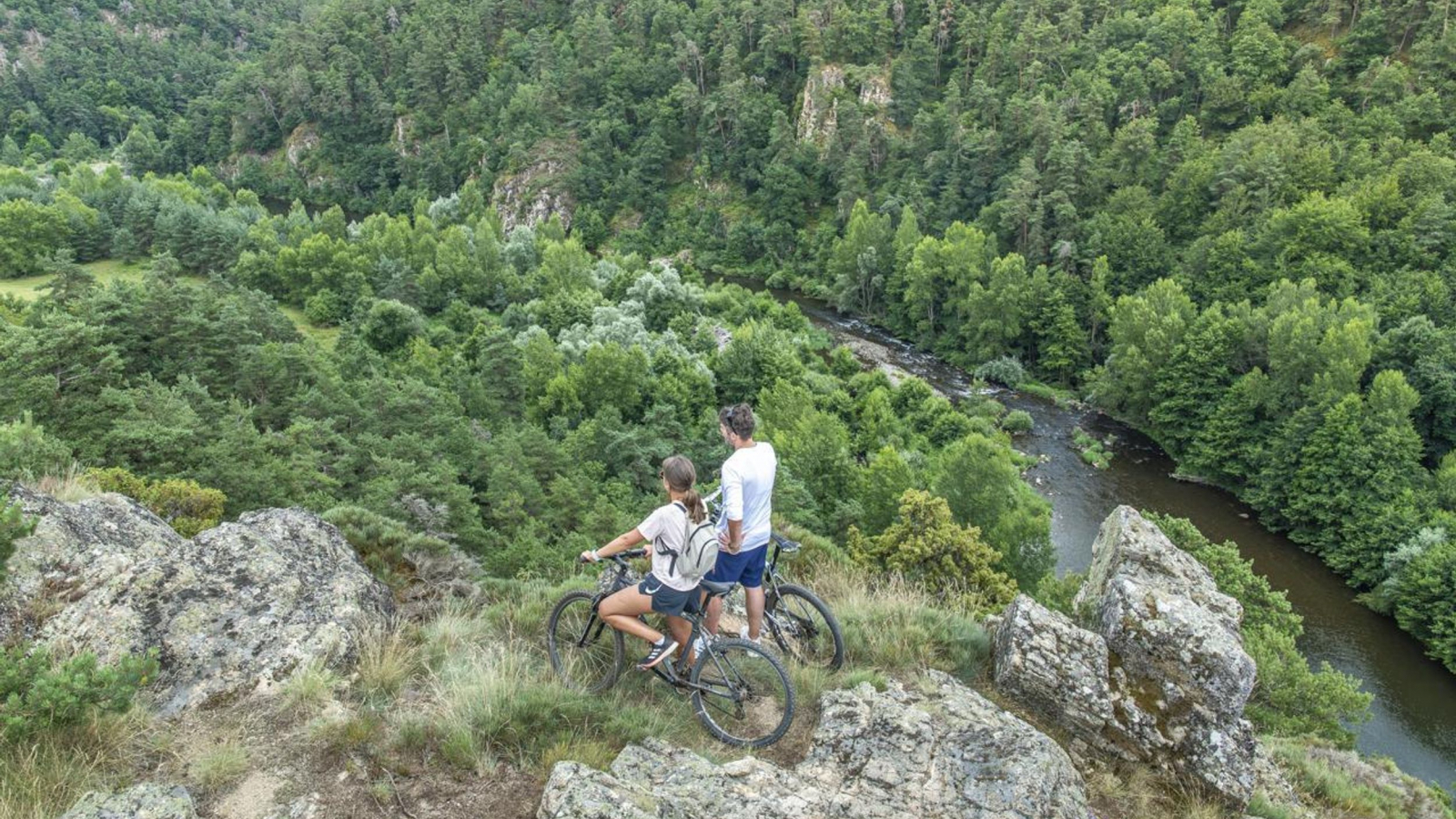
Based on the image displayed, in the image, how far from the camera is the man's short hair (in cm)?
775

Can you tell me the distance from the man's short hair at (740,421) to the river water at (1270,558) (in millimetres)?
29089

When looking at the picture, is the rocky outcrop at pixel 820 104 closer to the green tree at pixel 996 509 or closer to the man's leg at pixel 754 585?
the green tree at pixel 996 509

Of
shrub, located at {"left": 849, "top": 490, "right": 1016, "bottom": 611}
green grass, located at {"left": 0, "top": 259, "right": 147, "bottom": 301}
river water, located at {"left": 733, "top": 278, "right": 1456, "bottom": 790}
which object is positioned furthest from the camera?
green grass, located at {"left": 0, "top": 259, "right": 147, "bottom": 301}

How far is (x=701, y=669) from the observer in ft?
26.0

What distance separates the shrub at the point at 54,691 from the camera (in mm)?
6117

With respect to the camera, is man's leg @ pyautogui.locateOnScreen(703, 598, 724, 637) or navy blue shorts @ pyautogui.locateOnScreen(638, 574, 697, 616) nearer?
navy blue shorts @ pyautogui.locateOnScreen(638, 574, 697, 616)

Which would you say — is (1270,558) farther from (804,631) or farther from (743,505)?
(743,505)

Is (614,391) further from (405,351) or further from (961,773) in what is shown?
(961,773)

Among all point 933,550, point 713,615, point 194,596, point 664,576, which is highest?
point 664,576

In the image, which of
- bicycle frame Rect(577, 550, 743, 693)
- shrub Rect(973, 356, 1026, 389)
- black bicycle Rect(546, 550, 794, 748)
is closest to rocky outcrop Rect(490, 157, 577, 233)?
shrub Rect(973, 356, 1026, 389)

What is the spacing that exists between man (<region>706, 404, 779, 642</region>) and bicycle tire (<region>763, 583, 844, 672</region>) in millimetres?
864

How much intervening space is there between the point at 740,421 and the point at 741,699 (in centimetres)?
279

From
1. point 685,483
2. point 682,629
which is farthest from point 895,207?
point 685,483

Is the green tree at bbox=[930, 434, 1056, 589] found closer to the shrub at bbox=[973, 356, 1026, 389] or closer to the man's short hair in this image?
the man's short hair
